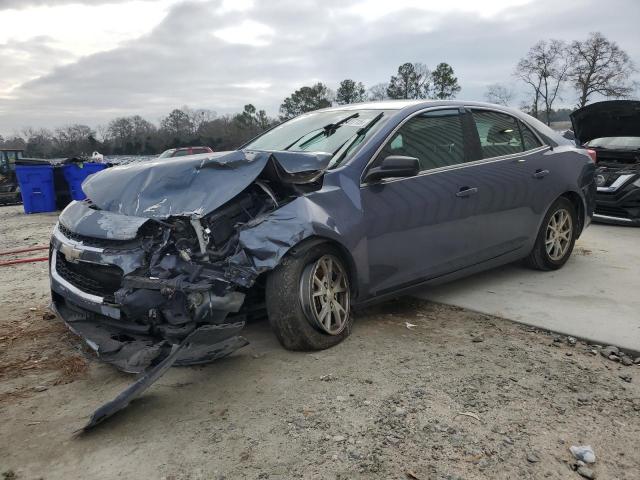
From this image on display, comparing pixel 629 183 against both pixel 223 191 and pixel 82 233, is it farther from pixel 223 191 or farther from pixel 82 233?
pixel 82 233

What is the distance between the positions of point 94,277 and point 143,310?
531 mm

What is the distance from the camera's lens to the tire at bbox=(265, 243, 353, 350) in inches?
122

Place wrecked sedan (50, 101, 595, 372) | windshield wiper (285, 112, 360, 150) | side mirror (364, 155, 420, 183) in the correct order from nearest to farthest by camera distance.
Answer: wrecked sedan (50, 101, 595, 372) → side mirror (364, 155, 420, 183) → windshield wiper (285, 112, 360, 150)

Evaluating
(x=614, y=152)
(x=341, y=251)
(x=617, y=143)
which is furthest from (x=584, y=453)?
(x=617, y=143)

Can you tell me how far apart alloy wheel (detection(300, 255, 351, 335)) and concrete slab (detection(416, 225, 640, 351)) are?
124 cm

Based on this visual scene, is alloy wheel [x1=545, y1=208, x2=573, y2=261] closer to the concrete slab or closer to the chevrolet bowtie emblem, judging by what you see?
the concrete slab

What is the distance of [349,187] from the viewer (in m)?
3.46

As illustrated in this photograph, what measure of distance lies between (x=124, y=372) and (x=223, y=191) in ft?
4.08

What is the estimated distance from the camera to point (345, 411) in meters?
2.65

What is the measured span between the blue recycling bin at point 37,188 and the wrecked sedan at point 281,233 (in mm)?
11901

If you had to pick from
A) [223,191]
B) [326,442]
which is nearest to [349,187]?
[223,191]

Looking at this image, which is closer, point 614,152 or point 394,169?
point 394,169

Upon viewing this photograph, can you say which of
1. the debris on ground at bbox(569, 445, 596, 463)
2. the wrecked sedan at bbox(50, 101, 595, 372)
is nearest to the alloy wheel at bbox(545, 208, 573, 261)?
the wrecked sedan at bbox(50, 101, 595, 372)

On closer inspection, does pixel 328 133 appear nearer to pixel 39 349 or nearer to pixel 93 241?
pixel 93 241
